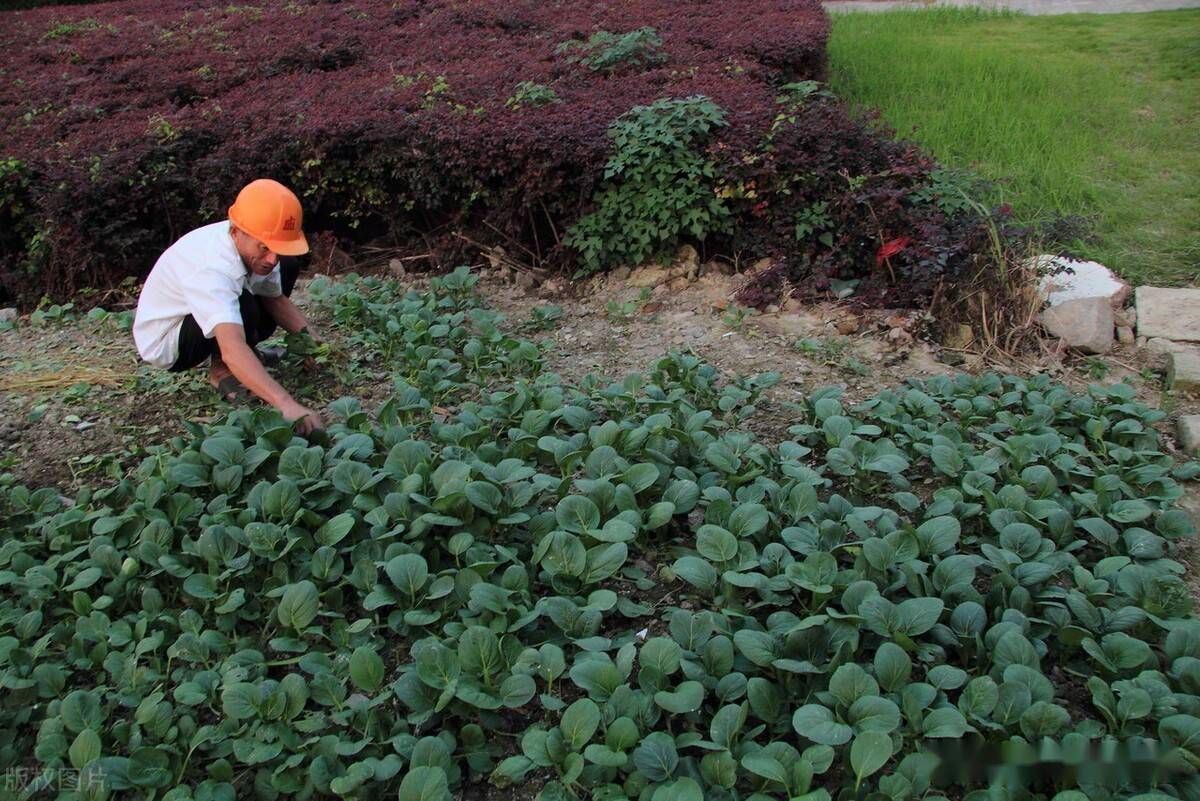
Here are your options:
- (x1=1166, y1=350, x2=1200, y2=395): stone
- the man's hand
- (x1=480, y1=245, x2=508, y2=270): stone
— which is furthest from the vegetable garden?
(x1=480, y1=245, x2=508, y2=270): stone

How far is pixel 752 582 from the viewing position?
7.88 feet

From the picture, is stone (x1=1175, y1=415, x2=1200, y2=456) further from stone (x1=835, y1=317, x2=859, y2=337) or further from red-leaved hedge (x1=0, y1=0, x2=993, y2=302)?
stone (x1=835, y1=317, x2=859, y2=337)

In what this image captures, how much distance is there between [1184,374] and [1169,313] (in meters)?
0.55

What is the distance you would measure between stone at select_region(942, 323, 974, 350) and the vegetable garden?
91cm

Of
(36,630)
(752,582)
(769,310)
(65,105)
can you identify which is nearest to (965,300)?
(769,310)

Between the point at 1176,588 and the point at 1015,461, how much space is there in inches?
28.4

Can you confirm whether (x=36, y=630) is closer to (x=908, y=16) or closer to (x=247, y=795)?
(x=247, y=795)

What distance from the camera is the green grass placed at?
559 centimetres

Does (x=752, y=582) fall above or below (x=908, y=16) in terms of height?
Answer: below

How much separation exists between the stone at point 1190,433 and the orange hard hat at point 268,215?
3482mm

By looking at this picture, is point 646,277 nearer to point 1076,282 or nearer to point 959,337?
point 959,337

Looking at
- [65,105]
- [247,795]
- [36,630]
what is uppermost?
[65,105]

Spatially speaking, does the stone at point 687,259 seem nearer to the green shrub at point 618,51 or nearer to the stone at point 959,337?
the stone at point 959,337

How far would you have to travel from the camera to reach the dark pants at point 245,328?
3.60 meters
